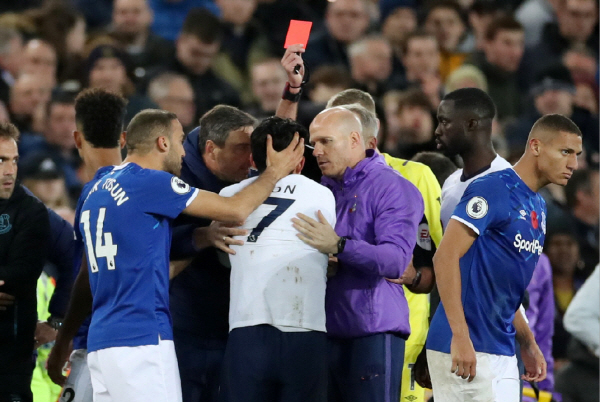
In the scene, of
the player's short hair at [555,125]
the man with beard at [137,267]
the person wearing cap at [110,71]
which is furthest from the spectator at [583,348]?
the person wearing cap at [110,71]

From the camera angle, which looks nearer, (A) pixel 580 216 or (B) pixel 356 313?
(B) pixel 356 313

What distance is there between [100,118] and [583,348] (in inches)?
166

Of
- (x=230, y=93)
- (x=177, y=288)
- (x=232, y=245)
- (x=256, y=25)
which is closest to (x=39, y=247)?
(x=177, y=288)

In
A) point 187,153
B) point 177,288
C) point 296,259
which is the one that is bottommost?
point 177,288

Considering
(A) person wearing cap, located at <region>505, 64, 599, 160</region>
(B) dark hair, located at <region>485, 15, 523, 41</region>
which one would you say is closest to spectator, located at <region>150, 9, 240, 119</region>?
(A) person wearing cap, located at <region>505, 64, 599, 160</region>

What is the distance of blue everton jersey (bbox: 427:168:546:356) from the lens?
4574 millimetres

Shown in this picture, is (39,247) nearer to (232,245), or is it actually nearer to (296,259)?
(232,245)

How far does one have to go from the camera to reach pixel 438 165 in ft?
20.9

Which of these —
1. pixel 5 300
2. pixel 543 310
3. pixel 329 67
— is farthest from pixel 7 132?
pixel 329 67

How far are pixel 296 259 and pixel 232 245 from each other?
1.09 feet

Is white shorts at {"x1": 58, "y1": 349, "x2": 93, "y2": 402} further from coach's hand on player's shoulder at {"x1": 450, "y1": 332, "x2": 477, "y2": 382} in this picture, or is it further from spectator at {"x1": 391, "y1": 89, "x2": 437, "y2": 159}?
spectator at {"x1": 391, "y1": 89, "x2": 437, "y2": 159}

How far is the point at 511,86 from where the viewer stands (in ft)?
36.9

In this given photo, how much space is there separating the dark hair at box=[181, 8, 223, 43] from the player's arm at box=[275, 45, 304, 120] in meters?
4.37

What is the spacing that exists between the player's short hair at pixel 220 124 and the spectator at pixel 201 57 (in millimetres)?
4455
